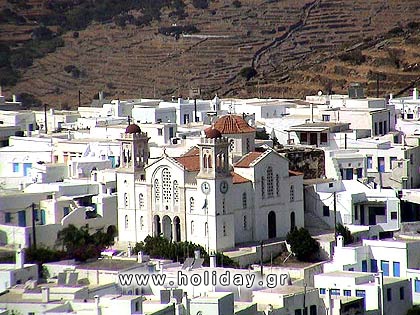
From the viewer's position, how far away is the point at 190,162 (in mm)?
52531

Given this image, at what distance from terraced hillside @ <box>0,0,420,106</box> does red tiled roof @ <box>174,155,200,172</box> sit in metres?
40.9

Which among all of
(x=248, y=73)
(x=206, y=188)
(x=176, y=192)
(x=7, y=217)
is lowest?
(x=7, y=217)

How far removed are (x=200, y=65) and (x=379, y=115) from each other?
43109 mm

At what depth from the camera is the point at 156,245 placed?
50281 mm

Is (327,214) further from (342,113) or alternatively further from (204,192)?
(342,113)

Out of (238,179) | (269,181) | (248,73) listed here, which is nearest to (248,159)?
(269,181)

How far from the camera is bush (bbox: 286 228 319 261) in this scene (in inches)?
1992

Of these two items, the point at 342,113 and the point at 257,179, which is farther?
the point at 342,113

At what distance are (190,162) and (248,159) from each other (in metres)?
1.51

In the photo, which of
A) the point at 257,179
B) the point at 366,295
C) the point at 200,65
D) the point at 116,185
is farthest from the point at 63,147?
the point at 200,65

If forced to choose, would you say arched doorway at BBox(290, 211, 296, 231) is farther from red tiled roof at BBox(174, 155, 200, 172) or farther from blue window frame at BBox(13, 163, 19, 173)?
blue window frame at BBox(13, 163, 19, 173)

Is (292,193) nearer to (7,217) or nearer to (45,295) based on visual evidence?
(7,217)

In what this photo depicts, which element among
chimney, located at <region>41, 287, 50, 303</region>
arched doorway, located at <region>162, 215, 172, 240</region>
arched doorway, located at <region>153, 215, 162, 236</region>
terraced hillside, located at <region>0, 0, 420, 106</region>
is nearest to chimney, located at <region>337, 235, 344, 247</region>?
arched doorway, located at <region>162, 215, 172, 240</region>

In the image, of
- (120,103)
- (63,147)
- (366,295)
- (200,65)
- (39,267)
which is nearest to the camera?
(366,295)
